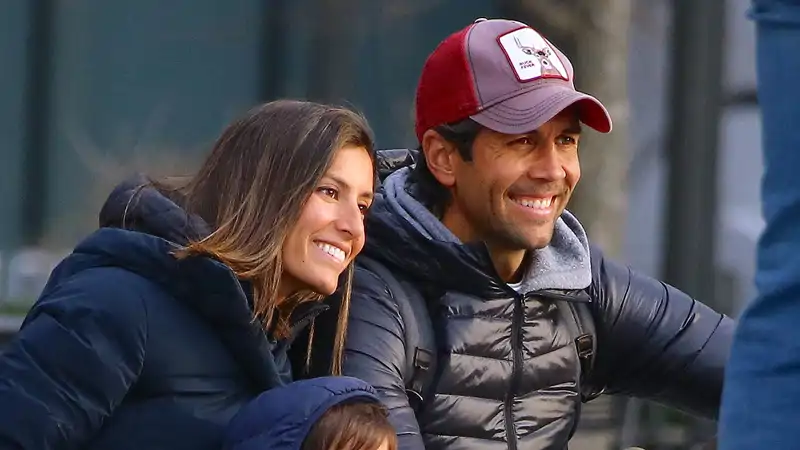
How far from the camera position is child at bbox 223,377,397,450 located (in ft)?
8.37

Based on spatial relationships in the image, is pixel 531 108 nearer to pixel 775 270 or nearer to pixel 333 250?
pixel 333 250

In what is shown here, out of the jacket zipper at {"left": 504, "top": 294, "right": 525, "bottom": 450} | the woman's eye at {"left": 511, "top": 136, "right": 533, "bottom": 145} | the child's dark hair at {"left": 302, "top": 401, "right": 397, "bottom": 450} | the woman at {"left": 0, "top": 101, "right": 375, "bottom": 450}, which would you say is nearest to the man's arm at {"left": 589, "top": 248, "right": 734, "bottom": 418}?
the jacket zipper at {"left": 504, "top": 294, "right": 525, "bottom": 450}

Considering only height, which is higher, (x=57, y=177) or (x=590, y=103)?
(x=590, y=103)

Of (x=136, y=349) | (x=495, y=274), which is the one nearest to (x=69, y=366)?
(x=136, y=349)

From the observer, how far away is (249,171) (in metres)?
2.80

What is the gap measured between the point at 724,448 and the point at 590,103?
49.7 inches

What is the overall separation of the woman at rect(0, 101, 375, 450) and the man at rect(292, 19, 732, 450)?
0.54ft

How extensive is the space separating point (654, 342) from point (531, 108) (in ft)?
1.91

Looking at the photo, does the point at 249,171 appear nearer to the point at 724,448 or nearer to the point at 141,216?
the point at 141,216

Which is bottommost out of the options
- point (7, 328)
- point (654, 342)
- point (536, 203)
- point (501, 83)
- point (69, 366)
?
point (7, 328)

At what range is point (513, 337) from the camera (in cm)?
307

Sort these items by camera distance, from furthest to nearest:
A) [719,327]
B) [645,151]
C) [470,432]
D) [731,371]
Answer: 1. [645,151]
2. [719,327]
3. [470,432]
4. [731,371]

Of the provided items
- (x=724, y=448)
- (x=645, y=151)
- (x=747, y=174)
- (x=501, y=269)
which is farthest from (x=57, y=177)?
(x=724, y=448)

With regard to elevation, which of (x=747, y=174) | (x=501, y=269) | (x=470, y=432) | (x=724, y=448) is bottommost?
(x=747, y=174)
